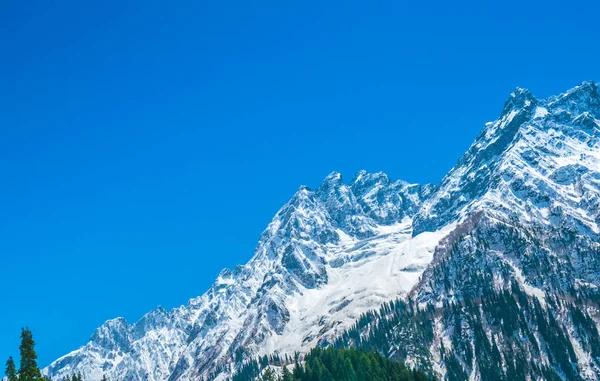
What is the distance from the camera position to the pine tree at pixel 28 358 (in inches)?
3041

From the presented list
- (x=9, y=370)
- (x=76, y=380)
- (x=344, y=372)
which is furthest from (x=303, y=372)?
(x=9, y=370)

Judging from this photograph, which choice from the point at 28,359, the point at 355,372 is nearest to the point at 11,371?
the point at 28,359

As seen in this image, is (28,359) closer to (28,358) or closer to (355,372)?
(28,358)

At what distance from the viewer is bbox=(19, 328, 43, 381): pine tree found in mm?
77250

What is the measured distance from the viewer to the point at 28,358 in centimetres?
7781

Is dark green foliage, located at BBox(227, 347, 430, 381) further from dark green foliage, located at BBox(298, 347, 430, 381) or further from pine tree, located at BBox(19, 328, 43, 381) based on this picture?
pine tree, located at BBox(19, 328, 43, 381)

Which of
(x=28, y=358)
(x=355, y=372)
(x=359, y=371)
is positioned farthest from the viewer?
(x=359, y=371)

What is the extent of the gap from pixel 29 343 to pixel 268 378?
7976 centimetres

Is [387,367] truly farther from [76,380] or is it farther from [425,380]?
[76,380]

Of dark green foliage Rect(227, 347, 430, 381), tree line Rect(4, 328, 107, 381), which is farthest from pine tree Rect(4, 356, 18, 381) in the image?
dark green foliage Rect(227, 347, 430, 381)

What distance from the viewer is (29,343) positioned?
77.9 m

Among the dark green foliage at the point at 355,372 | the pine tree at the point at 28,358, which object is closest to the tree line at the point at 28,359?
the pine tree at the point at 28,358

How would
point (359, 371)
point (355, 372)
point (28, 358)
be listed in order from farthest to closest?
point (359, 371), point (355, 372), point (28, 358)

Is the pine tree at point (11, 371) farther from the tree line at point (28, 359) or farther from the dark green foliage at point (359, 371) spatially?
the dark green foliage at point (359, 371)
